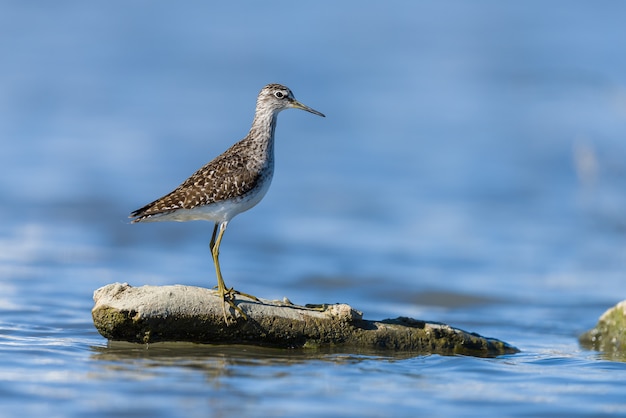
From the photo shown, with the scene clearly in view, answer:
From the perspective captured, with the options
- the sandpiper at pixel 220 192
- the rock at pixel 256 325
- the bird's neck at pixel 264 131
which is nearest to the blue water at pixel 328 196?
the rock at pixel 256 325

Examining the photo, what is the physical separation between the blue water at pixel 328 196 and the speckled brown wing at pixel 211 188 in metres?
1.21

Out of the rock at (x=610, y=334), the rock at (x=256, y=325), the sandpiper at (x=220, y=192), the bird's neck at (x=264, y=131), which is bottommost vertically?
the rock at (x=256, y=325)

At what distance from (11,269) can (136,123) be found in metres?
9.80

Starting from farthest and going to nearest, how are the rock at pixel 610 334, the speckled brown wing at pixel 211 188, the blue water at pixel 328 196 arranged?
the rock at pixel 610 334, the speckled brown wing at pixel 211 188, the blue water at pixel 328 196

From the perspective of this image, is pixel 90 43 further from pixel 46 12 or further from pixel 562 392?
pixel 562 392

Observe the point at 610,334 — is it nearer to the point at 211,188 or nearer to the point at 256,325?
the point at 256,325

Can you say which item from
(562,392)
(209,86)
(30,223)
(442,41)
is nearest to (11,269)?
(30,223)

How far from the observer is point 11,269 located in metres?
12.3

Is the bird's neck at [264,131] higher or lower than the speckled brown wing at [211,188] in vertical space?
higher

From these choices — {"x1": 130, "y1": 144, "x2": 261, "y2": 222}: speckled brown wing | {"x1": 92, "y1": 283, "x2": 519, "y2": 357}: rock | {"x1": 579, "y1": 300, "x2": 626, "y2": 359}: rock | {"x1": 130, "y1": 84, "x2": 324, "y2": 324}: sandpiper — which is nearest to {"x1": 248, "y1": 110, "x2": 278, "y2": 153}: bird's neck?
{"x1": 130, "y1": 84, "x2": 324, "y2": 324}: sandpiper

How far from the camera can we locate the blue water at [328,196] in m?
7.67

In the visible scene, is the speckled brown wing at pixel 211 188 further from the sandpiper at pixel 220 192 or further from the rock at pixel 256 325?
the rock at pixel 256 325

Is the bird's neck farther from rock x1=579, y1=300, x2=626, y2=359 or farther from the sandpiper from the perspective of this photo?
rock x1=579, y1=300, x2=626, y2=359

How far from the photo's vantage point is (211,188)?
8.88m
